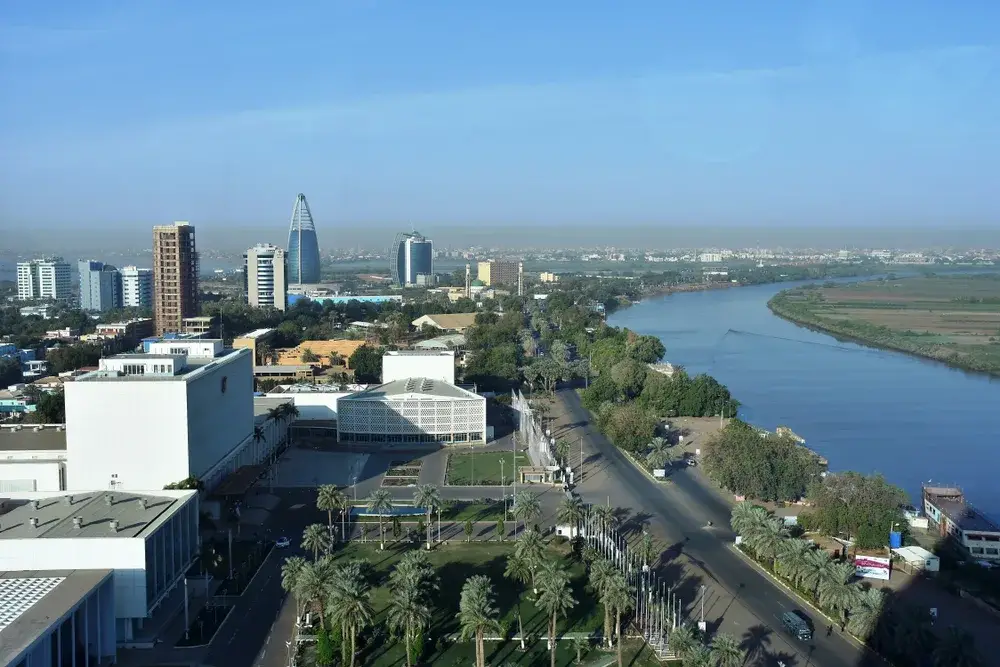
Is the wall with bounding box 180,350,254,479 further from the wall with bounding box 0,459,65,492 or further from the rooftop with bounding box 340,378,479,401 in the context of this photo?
the rooftop with bounding box 340,378,479,401

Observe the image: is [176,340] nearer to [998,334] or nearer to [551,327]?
[551,327]

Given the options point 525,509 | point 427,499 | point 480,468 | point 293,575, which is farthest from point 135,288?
point 293,575

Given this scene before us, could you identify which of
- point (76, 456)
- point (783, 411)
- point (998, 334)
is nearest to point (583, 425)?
point (783, 411)

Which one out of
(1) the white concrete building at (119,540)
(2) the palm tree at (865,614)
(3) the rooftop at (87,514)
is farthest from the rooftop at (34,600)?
(2) the palm tree at (865,614)

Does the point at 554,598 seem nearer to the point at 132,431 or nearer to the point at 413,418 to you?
the point at 132,431

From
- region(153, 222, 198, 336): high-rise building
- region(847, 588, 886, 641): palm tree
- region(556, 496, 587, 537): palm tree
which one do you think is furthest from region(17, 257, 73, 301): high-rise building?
region(847, 588, 886, 641): palm tree

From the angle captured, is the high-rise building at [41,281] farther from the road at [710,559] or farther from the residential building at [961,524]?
the residential building at [961,524]
